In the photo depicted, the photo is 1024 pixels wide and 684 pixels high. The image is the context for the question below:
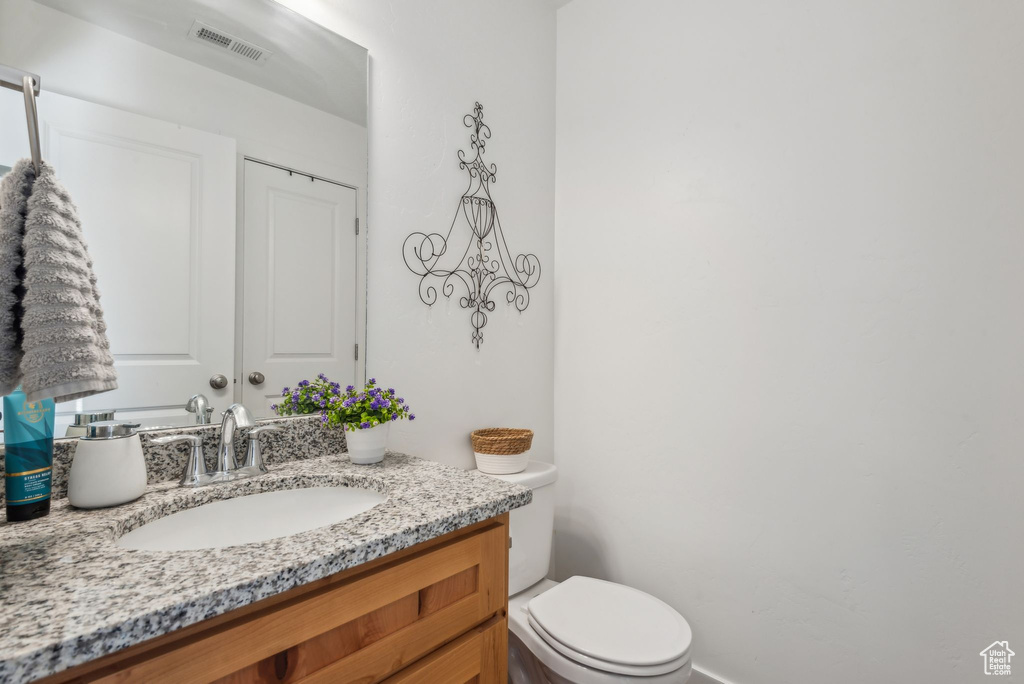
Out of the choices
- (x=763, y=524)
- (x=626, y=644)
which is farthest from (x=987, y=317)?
(x=626, y=644)

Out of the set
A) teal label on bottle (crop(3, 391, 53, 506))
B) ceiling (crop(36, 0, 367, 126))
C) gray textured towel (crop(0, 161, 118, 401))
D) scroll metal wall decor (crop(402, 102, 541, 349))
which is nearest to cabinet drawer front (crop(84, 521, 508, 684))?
gray textured towel (crop(0, 161, 118, 401))

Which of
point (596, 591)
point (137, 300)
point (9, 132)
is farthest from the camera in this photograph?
point (596, 591)

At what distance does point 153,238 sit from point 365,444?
2.02 ft

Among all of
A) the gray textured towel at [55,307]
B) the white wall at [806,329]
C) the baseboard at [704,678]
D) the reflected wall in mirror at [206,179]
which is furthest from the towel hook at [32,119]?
the baseboard at [704,678]

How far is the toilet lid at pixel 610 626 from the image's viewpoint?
1111mm

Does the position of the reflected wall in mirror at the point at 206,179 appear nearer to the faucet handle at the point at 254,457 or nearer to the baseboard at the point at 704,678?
the faucet handle at the point at 254,457

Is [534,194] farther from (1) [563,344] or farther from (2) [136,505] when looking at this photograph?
(2) [136,505]

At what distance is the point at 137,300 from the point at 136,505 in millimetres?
405

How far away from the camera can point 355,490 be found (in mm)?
1038

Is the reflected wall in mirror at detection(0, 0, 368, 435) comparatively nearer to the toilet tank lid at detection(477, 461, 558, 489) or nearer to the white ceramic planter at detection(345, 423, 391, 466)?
the white ceramic planter at detection(345, 423, 391, 466)

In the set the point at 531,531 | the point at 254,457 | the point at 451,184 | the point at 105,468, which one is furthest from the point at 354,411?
the point at 451,184

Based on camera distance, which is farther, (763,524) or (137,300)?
(763,524)

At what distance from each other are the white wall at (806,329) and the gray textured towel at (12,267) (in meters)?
1.52

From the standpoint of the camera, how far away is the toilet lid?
3.65ft
